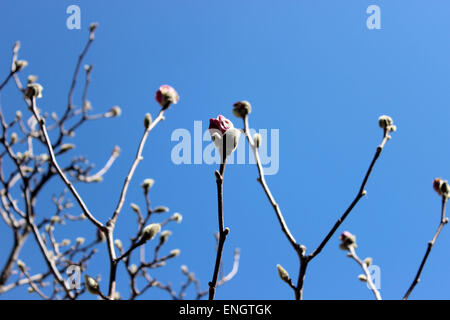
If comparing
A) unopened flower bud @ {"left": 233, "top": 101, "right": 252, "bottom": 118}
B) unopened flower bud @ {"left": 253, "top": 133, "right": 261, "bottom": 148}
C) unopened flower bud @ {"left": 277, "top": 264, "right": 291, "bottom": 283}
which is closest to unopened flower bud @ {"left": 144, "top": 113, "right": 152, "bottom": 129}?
unopened flower bud @ {"left": 233, "top": 101, "right": 252, "bottom": 118}

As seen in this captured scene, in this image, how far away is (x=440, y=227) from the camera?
5.25 ft

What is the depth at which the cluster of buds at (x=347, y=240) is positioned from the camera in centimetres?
215

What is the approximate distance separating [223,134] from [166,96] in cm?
68

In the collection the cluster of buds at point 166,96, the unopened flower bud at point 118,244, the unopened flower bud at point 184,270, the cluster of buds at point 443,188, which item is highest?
the cluster of buds at point 166,96

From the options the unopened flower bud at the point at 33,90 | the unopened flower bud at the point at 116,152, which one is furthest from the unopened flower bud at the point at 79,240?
the unopened flower bud at the point at 33,90

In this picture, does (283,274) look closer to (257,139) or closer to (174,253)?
(257,139)

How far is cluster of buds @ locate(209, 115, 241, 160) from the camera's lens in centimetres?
125

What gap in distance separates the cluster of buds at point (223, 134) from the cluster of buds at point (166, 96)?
62 cm

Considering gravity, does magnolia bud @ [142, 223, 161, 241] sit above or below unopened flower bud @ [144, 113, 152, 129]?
below

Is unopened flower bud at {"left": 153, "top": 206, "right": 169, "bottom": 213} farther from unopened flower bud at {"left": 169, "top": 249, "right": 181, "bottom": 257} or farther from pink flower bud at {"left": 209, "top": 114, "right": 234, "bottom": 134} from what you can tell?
pink flower bud at {"left": 209, "top": 114, "right": 234, "bottom": 134}

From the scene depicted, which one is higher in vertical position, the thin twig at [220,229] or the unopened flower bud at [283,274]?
the thin twig at [220,229]

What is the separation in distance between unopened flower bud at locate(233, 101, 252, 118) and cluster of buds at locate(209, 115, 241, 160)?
10.0 inches

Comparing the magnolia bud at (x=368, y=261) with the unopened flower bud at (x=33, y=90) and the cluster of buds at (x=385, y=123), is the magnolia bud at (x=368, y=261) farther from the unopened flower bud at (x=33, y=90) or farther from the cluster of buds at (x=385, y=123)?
the unopened flower bud at (x=33, y=90)
